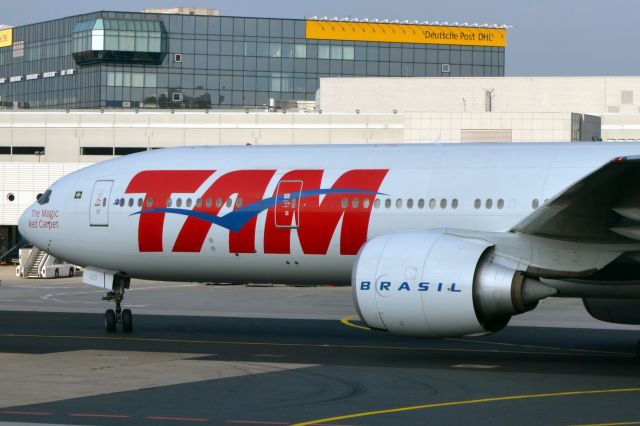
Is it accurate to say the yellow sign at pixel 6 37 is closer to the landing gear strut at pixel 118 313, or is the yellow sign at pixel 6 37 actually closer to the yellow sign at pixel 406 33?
the yellow sign at pixel 406 33

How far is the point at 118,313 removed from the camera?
2717cm

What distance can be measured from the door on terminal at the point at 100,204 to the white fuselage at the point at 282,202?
0.09 feet

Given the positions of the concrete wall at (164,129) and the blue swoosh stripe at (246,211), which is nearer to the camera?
the blue swoosh stripe at (246,211)

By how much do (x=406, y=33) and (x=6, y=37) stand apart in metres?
47.0

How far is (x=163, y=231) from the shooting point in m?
25.5

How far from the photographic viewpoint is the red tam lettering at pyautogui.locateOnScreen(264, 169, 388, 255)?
917 inches

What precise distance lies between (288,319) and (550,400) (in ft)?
52.9

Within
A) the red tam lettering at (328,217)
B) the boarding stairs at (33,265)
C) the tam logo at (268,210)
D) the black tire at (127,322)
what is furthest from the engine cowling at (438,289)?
the boarding stairs at (33,265)

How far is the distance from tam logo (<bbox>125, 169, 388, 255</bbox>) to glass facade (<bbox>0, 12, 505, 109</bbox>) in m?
95.5

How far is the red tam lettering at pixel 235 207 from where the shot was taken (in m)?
24.4

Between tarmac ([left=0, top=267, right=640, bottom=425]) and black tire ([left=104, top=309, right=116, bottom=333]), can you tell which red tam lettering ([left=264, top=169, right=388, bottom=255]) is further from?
black tire ([left=104, top=309, right=116, bottom=333])

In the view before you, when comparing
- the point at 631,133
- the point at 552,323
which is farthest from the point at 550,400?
the point at 631,133

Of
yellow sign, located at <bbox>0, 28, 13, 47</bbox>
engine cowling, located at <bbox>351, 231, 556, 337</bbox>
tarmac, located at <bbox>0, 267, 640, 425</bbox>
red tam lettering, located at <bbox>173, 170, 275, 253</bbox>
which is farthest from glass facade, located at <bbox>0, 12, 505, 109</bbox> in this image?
engine cowling, located at <bbox>351, 231, 556, 337</bbox>

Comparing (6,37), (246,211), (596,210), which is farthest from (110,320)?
(6,37)
